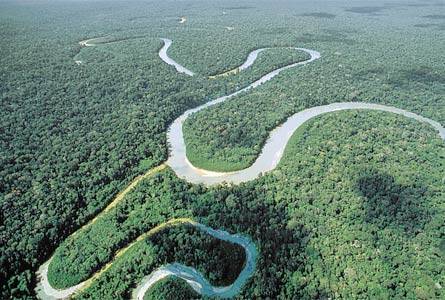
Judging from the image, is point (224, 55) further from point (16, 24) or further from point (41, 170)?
point (16, 24)

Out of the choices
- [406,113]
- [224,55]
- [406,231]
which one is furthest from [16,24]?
[406,231]

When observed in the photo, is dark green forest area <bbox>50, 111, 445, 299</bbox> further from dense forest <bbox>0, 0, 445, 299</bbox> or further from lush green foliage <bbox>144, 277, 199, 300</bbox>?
lush green foliage <bbox>144, 277, 199, 300</bbox>

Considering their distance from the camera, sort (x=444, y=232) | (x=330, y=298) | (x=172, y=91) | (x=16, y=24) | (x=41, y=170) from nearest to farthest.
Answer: (x=330, y=298), (x=444, y=232), (x=41, y=170), (x=172, y=91), (x=16, y=24)

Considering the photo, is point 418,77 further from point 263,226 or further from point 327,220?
point 263,226

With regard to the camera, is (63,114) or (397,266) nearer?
(397,266)

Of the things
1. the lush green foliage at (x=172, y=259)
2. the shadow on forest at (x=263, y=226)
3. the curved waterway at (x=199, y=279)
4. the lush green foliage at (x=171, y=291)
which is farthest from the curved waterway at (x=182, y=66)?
the lush green foliage at (x=171, y=291)

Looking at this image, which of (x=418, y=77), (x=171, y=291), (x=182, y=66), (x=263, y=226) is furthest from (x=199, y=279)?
(x=418, y=77)

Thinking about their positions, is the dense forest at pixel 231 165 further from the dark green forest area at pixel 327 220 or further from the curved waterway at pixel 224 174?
the curved waterway at pixel 224 174

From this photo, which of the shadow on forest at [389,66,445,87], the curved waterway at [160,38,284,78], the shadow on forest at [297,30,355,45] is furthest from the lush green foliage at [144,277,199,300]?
the shadow on forest at [297,30,355,45]
